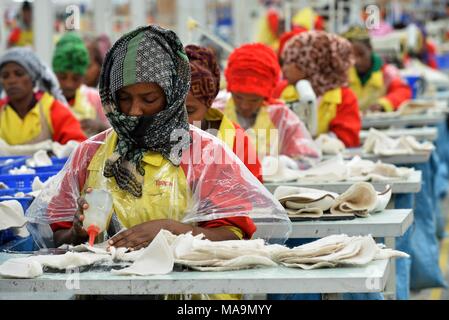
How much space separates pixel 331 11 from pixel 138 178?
9.52 m

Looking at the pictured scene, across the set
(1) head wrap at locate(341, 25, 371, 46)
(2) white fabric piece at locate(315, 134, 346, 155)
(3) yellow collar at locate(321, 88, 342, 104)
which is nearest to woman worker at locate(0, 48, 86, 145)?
(2) white fabric piece at locate(315, 134, 346, 155)

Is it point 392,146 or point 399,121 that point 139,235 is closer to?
point 392,146

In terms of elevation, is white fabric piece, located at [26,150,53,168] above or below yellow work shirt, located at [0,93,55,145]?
above

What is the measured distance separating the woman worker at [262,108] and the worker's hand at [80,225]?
8.87 feet

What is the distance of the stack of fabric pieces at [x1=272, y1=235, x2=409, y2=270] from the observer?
11.7 feet

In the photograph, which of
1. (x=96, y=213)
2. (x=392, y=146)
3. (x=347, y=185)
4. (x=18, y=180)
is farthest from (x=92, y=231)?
(x=392, y=146)

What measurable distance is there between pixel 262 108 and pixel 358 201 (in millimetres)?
2174

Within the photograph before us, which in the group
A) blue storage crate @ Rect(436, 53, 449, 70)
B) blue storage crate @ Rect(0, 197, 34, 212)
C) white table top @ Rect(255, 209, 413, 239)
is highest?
blue storage crate @ Rect(0, 197, 34, 212)

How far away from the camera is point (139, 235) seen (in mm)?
3885

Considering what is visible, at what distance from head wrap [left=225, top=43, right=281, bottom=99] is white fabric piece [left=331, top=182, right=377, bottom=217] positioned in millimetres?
2095

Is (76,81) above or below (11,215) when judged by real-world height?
below

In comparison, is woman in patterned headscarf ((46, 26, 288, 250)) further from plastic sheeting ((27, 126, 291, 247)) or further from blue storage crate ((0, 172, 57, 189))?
blue storage crate ((0, 172, 57, 189))

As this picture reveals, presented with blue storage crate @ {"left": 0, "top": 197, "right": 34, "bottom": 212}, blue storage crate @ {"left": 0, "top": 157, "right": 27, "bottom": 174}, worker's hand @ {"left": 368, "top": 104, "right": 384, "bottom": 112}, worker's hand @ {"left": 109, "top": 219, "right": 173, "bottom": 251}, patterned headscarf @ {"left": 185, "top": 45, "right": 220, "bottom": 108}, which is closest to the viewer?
worker's hand @ {"left": 109, "top": 219, "right": 173, "bottom": 251}

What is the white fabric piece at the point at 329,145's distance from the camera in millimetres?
7320
